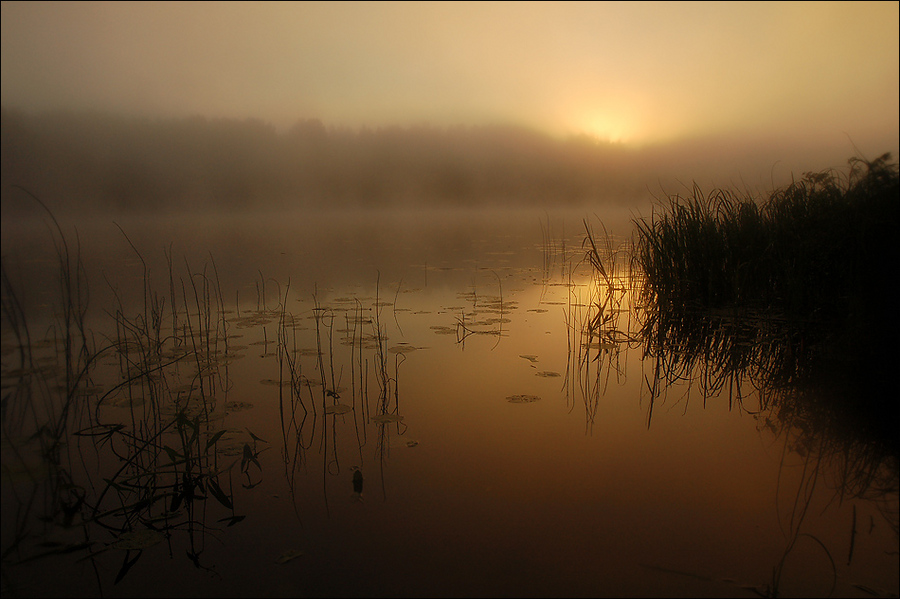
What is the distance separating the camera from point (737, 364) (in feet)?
13.0

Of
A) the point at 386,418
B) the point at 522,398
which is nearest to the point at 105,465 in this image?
the point at 386,418

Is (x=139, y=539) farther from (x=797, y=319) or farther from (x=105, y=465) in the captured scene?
(x=797, y=319)

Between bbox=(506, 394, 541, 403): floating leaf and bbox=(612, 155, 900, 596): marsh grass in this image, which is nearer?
bbox=(612, 155, 900, 596): marsh grass

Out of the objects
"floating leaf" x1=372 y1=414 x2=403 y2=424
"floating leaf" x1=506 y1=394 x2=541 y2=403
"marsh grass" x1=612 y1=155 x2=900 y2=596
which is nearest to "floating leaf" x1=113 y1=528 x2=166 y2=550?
"floating leaf" x1=372 y1=414 x2=403 y2=424

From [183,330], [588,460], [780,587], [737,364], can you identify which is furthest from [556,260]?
[780,587]

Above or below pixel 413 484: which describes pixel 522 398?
above

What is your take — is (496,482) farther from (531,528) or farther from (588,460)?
(588,460)

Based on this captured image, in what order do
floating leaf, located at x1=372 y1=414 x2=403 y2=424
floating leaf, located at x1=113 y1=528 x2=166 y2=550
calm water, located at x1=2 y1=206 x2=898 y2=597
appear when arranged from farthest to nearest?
1. floating leaf, located at x1=372 y1=414 x2=403 y2=424
2. floating leaf, located at x1=113 y1=528 x2=166 y2=550
3. calm water, located at x1=2 y1=206 x2=898 y2=597

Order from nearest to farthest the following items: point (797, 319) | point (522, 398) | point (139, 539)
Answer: point (139, 539) < point (522, 398) < point (797, 319)

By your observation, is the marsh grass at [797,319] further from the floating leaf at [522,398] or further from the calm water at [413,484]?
the floating leaf at [522,398]

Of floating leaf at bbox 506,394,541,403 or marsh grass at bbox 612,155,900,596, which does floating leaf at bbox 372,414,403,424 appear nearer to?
floating leaf at bbox 506,394,541,403

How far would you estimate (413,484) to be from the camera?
7.54 ft

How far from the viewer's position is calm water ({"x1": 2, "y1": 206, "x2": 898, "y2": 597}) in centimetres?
175

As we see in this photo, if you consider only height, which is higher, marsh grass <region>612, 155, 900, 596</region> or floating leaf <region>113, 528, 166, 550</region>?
marsh grass <region>612, 155, 900, 596</region>
